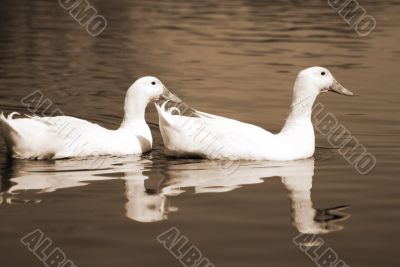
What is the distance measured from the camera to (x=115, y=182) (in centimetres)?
907

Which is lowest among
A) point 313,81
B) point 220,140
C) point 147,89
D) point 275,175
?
point 275,175

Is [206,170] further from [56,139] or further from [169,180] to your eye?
[56,139]

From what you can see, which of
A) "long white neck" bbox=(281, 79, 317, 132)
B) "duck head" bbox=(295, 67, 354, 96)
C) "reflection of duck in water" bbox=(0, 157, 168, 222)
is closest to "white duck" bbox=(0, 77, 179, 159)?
"reflection of duck in water" bbox=(0, 157, 168, 222)

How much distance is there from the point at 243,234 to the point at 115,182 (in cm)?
225

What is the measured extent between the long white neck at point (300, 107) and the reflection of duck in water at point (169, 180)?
481 mm

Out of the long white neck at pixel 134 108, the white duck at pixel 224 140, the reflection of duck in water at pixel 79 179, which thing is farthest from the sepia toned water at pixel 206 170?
the long white neck at pixel 134 108

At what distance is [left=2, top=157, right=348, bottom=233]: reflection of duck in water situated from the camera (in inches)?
309

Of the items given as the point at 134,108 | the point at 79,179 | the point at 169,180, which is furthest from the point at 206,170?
the point at 134,108

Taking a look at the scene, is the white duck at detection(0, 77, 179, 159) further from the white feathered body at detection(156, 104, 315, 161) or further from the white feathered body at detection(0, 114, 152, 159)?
the white feathered body at detection(156, 104, 315, 161)

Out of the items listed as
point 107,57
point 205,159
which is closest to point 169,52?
point 107,57

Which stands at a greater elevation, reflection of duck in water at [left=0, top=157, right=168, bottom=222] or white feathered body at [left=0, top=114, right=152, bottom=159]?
white feathered body at [left=0, top=114, right=152, bottom=159]

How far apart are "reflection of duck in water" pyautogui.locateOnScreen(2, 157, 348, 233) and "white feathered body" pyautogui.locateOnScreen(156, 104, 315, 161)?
0.13 m

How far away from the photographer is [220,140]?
1012 centimetres

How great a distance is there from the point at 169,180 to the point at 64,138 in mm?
1541
